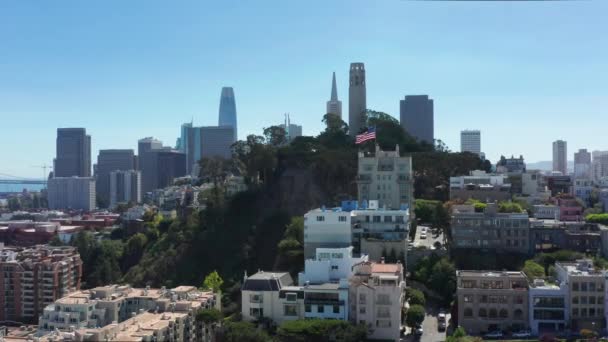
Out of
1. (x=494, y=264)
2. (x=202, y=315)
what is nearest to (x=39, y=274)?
(x=202, y=315)

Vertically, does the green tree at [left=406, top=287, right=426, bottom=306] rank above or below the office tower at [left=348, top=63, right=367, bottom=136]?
below

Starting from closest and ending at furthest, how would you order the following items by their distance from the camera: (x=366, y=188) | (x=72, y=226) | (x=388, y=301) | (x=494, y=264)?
(x=388, y=301), (x=494, y=264), (x=366, y=188), (x=72, y=226)

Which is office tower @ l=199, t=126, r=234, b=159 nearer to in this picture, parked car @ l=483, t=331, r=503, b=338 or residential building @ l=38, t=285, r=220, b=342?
residential building @ l=38, t=285, r=220, b=342

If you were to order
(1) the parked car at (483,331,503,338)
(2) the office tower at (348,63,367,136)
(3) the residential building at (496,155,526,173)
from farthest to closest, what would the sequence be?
(3) the residential building at (496,155,526,173) < (2) the office tower at (348,63,367,136) < (1) the parked car at (483,331,503,338)

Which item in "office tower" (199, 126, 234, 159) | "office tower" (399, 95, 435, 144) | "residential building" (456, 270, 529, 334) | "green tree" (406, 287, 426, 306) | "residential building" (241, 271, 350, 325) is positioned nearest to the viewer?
"residential building" (241, 271, 350, 325)

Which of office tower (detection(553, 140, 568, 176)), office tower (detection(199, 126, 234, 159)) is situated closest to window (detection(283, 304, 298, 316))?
office tower (detection(553, 140, 568, 176))

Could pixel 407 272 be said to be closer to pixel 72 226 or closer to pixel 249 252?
pixel 249 252
